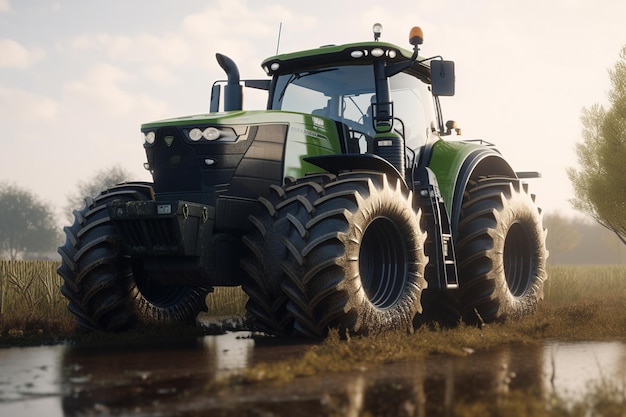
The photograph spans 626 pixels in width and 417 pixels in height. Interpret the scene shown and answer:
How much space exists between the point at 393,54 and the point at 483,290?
296cm

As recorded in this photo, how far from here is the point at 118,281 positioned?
8391 millimetres

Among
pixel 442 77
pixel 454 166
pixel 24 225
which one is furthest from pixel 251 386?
pixel 24 225

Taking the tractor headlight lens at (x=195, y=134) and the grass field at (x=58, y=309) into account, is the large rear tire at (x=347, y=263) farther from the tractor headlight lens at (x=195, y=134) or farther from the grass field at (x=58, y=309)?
the grass field at (x=58, y=309)

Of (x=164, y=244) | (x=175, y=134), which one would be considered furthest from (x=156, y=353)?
(x=175, y=134)

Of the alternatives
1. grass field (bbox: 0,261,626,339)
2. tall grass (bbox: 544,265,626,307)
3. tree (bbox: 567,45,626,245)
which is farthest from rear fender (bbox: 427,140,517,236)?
tree (bbox: 567,45,626,245)

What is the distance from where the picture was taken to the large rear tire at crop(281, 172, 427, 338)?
280 inches

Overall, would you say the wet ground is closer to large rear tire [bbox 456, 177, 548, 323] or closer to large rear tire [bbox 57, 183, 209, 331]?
large rear tire [bbox 57, 183, 209, 331]

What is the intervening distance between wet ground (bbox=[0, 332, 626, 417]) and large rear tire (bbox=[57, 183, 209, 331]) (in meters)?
0.87

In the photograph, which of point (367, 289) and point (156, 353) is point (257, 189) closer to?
point (367, 289)

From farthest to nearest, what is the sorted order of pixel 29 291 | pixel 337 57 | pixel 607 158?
pixel 607 158 < pixel 29 291 < pixel 337 57

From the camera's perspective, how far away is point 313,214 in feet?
Result: 23.9

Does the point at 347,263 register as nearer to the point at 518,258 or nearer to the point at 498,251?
the point at 498,251

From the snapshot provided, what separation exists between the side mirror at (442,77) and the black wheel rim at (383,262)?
66.8 inches

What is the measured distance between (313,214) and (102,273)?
2469mm
